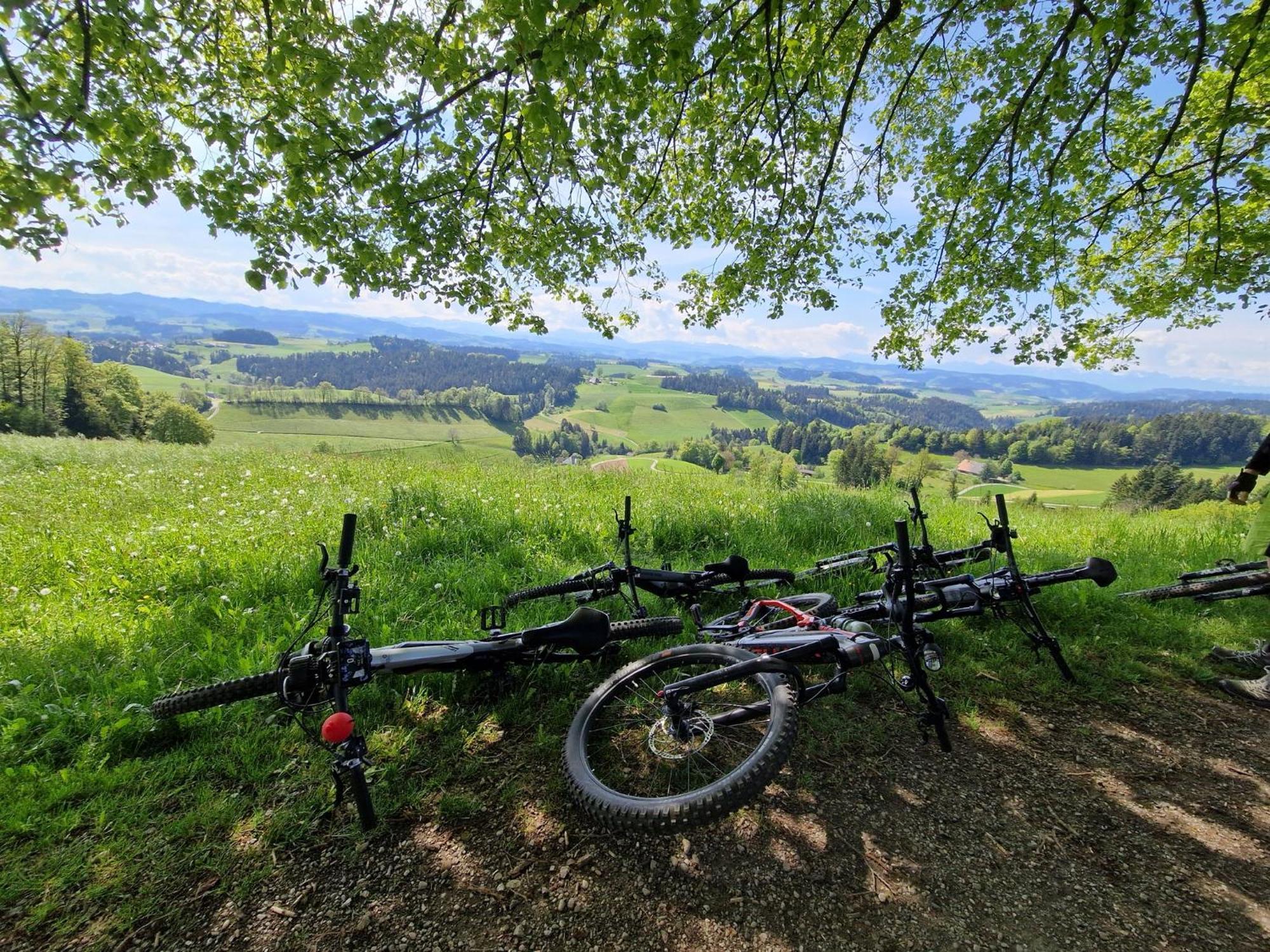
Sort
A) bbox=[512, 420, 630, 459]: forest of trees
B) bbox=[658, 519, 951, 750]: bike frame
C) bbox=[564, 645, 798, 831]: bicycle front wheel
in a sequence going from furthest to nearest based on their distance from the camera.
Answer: bbox=[512, 420, 630, 459]: forest of trees < bbox=[658, 519, 951, 750]: bike frame < bbox=[564, 645, 798, 831]: bicycle front wheel

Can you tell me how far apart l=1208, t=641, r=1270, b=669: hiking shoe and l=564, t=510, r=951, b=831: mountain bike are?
11.7ft

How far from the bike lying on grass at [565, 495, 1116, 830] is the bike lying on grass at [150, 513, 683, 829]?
595 mm

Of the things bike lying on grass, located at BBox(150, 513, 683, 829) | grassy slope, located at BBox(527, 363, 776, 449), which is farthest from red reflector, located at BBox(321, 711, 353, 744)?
grassy slope, located at BBox(527, 363, 776, 449)

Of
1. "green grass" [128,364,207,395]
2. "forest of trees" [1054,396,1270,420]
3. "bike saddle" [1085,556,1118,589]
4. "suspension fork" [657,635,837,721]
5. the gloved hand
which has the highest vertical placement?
"forest of trees" [1054,396,1270,420]

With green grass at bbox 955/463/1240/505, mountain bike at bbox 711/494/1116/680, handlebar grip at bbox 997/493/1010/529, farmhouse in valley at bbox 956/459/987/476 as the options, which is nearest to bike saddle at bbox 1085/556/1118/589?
mountain bike at bbox 711/494/1116/680

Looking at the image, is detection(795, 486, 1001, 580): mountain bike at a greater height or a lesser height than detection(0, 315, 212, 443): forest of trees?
greater

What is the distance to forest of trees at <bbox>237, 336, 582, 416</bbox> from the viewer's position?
152 metres

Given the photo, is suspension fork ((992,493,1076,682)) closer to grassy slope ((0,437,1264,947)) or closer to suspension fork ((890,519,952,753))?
grassy slope ((0,437,1264,947))

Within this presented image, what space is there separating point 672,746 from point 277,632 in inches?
143

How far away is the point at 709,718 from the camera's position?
3111mm

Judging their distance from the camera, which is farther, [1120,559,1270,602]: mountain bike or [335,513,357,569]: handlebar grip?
[1120,559,1270,602]: mountain bike

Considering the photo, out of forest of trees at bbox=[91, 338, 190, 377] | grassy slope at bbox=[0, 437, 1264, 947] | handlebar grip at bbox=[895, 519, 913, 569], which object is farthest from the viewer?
forest of trees at bbox=[91, 338, 190, 377]

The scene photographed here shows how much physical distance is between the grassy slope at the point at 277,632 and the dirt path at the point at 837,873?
230 mm

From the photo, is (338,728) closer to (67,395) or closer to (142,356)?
(67,395)
